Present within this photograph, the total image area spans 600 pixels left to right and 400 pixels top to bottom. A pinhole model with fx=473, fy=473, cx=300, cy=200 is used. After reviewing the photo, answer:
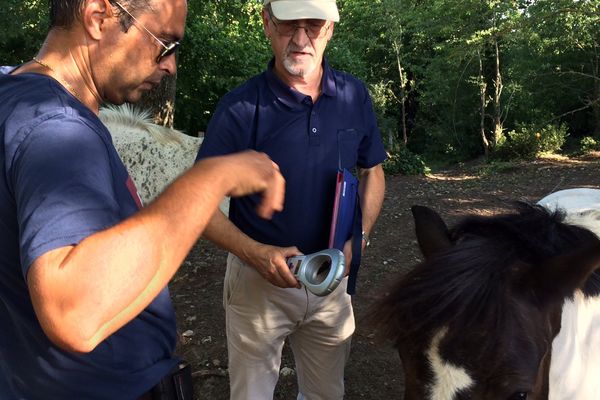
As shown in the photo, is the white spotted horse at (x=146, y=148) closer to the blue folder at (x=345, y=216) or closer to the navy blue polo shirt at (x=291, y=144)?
the navy blue polo shirt at (x=291, y=144)

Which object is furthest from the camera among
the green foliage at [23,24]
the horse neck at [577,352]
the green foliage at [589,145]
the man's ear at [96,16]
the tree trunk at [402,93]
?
the tree trunk at [402,93]

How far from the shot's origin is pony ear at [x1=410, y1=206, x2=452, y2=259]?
1856mm

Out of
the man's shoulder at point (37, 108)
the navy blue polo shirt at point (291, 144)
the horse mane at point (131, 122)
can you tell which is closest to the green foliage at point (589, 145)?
the horse mane at point (131, 122)

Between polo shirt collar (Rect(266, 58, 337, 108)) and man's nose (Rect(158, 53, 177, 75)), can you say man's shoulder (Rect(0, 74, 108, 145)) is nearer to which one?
man's nose (Rect(158, 53, 177, 75))

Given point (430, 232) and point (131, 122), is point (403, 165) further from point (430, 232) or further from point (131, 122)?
point (430, 232)

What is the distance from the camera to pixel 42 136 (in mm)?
955

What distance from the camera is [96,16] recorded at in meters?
1.16

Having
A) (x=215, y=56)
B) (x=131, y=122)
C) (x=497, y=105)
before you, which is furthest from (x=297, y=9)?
(x=497, y=105)

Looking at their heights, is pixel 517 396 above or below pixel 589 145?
above

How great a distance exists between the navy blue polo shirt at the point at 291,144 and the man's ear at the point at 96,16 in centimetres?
92

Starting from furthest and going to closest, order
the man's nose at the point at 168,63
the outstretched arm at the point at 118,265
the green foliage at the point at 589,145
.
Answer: the green foliage at the point at 589,145, the man's nose at the point at 168,63, the outstretched arm at the point at 118,265

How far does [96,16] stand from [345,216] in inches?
51.0

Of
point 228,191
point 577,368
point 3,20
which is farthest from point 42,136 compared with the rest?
point 3,20

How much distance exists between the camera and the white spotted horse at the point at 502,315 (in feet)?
4.59
